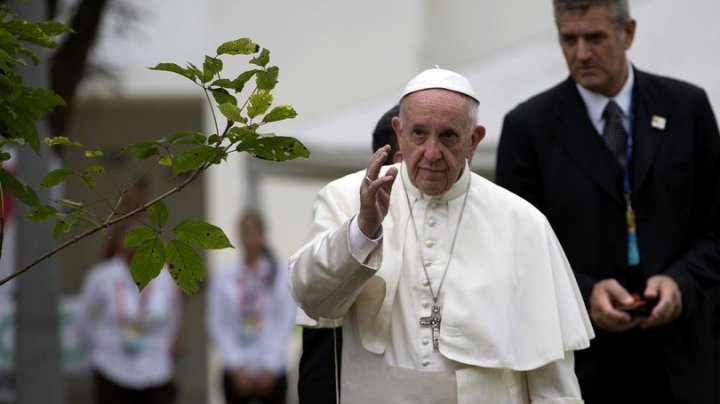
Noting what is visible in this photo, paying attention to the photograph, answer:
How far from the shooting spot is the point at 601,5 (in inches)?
226

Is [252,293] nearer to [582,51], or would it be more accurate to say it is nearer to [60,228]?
[582,51]

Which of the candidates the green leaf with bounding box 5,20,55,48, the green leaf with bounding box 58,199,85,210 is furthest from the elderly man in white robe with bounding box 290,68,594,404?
the green leaf with bounding box 5,20,55,48

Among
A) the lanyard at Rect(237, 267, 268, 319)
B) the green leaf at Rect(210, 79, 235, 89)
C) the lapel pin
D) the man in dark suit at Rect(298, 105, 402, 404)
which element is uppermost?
the green leaf at Rect(210, 79, 235, 89)

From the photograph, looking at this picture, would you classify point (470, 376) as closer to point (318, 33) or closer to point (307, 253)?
point (307, 253)

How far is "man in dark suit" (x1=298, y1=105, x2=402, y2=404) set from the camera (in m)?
4.86

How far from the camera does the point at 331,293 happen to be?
4.43 metres

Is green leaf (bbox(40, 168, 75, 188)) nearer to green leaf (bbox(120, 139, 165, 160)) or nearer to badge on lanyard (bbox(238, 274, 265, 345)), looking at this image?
green leaf (bbox(120, 139, 165, 160))

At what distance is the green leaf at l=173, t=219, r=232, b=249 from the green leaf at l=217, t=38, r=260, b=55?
1.32 ft

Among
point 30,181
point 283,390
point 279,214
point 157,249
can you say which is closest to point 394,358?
point 157,249

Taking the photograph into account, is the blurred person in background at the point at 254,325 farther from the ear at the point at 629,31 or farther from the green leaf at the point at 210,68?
the green leaf at the point at 210,68

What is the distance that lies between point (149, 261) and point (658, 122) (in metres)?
2.41

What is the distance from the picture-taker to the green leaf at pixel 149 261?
3.95 meters

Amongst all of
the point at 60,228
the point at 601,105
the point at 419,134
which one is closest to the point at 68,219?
the point at 60,228

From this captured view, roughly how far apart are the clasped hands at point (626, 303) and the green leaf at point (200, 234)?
1868mm
